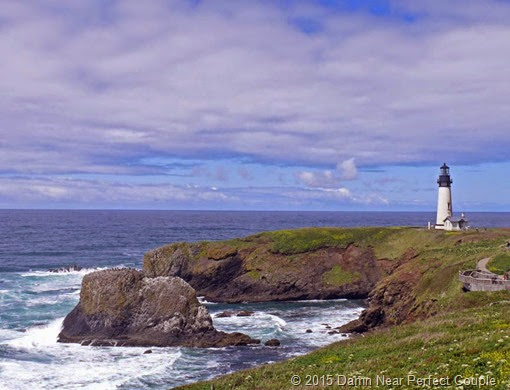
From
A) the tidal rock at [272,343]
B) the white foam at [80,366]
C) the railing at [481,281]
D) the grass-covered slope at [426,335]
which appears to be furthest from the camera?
the tidal rock at [272,343]

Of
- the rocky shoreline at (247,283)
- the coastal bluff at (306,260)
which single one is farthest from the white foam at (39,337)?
the coastal bluff at (306,260)

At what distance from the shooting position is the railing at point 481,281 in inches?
1694

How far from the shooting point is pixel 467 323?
30.2 m

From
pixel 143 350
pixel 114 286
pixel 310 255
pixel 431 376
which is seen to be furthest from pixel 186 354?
pixel 310 255

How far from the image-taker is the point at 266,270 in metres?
78.9

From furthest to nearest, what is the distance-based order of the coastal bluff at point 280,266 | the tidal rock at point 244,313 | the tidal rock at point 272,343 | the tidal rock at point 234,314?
the coastal bluff at point 280,266 < the tidal rock at point 244,313 < the tidal rock at point 234,314 < the tidal rock at point 272,343

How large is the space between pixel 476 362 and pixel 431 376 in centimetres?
195

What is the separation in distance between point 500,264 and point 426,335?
88.4ft

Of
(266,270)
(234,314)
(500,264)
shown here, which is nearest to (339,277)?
(266,270)

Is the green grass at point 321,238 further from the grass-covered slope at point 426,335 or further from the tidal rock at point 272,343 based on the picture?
the tidal rock at point 272,343

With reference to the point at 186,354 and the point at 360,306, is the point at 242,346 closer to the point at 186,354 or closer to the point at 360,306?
the point at 186,354

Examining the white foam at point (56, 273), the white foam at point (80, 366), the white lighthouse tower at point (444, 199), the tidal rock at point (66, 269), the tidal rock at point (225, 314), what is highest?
the white lighthouse tower at point (444, 199)

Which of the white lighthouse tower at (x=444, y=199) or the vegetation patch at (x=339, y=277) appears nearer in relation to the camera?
the vegetation patch at (x=339, y=277)

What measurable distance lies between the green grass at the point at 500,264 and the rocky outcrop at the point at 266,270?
24.8 metres
